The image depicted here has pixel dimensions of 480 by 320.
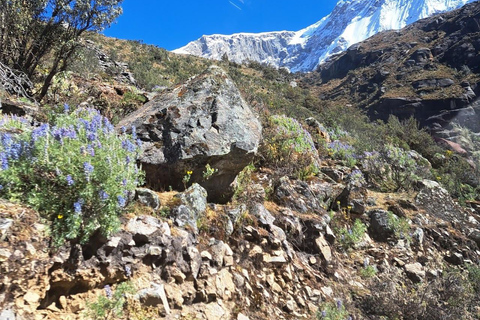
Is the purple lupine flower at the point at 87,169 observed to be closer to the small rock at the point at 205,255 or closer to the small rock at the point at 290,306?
the small rock at the point at 205,255

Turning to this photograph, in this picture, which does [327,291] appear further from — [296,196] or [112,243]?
[112,243]

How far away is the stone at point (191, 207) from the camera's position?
10.7 feet

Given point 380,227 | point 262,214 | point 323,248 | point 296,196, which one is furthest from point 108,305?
point 380,227

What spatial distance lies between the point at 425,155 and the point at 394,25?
161 metres

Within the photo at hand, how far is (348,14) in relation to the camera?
18112 centimetres

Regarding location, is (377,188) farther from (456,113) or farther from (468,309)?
(456,113)

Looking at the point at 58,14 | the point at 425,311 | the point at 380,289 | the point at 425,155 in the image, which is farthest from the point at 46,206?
the point at 425,155

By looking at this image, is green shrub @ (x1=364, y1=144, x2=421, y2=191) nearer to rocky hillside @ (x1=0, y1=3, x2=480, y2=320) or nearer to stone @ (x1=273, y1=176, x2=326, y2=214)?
rocky hillside @ (x1=0, y1=3, x2=480, y2=320)

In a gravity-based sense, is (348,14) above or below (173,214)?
above

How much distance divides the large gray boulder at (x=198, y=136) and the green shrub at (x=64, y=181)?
4.17ft

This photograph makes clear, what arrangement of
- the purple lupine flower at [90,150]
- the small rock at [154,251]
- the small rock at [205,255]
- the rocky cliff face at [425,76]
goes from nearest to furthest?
1. the purple lupine flower at [90,150]
2. the small rock at [154,251]
3. the small rock at [205,255]
4. the rocky cliff face at [425,76]

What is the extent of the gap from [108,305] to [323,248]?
2.92 m

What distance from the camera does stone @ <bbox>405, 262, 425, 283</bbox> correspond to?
14.9ft

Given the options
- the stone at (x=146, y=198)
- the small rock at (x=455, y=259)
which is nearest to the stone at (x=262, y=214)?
the stone at (x=146, y=198)
